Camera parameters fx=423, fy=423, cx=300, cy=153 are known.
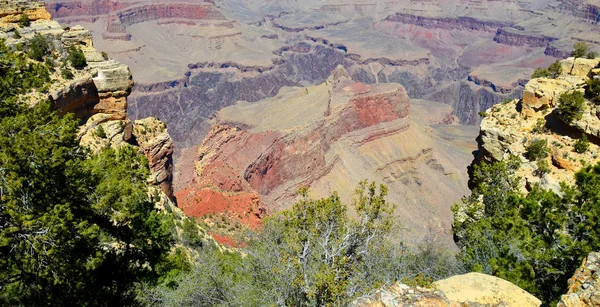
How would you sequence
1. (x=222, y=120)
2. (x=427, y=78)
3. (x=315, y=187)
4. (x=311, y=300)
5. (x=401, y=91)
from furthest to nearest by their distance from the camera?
(x=427, y=78) < (x=222, y=120) < (x=401, y=91) < (x=315, y=187) < (x=311, y=300)

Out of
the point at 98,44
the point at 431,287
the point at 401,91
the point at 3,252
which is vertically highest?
the point at 431,287

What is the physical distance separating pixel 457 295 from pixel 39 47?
26503mm

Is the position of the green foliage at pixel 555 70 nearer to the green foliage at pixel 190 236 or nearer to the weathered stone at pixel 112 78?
the green foliage at pixel 190 236

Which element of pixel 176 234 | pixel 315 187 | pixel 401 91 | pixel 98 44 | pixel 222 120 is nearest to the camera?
pixel 176 234

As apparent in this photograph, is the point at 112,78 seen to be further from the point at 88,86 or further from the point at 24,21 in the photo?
the point at 24,21

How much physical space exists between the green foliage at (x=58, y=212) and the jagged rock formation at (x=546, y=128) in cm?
1892

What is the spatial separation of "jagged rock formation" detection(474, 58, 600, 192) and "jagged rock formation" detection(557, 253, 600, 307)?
10876 mm

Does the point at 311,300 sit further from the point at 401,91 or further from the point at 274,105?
the point at 274,105

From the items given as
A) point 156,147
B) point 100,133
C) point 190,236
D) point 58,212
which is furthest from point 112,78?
point 58,212

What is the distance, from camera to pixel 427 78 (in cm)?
19775

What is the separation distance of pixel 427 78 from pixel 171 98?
115 metres

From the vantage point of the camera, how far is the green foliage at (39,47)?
2481 centimetres

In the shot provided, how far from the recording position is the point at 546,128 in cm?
2416

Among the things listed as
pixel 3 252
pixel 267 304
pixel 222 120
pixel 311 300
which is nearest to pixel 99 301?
pixel 3 252
